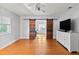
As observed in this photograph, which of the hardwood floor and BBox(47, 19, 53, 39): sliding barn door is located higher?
BBox(47, 19, 53, 39): sliding barn door

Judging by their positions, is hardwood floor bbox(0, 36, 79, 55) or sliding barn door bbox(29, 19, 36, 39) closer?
hardwood floor bbox(0, 36, 79, 55)

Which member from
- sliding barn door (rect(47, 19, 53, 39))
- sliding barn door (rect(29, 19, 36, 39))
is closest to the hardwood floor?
sliding barn door (rect(47, 19, 53, 39))

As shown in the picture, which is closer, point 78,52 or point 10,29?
point 78,52

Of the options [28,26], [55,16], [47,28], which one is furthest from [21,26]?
[55,16]

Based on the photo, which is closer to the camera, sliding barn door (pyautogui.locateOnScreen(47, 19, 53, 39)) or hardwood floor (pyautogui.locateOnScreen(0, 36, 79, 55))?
hardwood floor (pyautogui.locateOnScreen(0, 36, 79, 55))

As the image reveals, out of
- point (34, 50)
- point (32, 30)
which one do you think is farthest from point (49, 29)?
point (34, 50)

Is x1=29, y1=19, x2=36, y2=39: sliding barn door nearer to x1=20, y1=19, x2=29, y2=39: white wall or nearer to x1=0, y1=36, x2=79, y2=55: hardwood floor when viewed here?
x1=20, y1=19, x2=29, y2=39: white wall

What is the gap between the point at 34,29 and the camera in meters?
10.1

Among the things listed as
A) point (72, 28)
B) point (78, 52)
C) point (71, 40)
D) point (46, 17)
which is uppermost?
point (46, 17)

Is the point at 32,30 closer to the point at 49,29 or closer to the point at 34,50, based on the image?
the point at 49,29

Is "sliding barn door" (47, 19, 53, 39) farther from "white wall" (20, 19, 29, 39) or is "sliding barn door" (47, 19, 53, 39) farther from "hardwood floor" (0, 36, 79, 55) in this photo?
"hardwood floor" (0, 36, 79, 55)

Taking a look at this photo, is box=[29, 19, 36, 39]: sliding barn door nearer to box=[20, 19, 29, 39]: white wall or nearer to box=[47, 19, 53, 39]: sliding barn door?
box=[20, 19, 29, 39]: white wall
